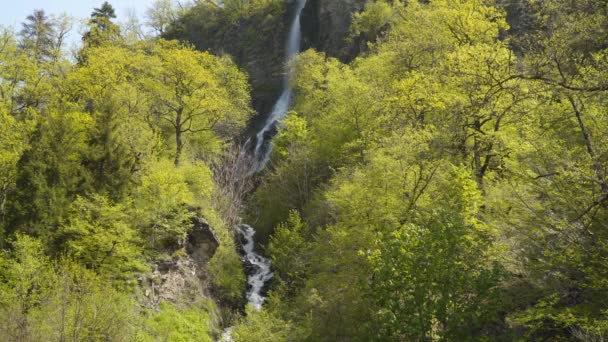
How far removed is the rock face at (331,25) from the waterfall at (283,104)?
1.94m

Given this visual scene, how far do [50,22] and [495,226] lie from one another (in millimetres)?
36349

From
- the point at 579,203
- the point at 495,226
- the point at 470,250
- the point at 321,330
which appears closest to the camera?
the point at 579,203

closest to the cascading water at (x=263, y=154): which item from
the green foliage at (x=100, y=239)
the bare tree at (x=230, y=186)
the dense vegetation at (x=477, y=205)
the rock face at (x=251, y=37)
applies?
the rock face at (x=251, y=37)

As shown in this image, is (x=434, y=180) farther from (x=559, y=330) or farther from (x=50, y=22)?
(x=50, y=22)

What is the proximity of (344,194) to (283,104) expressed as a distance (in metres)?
36.0

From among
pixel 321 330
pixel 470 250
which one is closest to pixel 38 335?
pixel 321 330

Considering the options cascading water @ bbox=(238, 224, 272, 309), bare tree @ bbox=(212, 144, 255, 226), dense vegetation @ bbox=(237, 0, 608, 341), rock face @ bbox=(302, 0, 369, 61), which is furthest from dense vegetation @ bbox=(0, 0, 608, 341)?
rock face @ bbox=(302, 0, 369, 61)

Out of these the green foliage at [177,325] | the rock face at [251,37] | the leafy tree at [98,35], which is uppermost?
the rock face at [251,37]

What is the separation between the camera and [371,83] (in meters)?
28.0

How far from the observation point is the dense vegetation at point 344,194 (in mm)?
7676

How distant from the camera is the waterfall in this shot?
4497 cm

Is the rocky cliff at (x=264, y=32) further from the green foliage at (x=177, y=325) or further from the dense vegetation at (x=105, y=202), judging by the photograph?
the green foliage at (x=177, y=325)

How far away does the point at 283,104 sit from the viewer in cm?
5119

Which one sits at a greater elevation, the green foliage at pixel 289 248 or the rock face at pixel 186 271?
the green foliage at pixel 289 248
